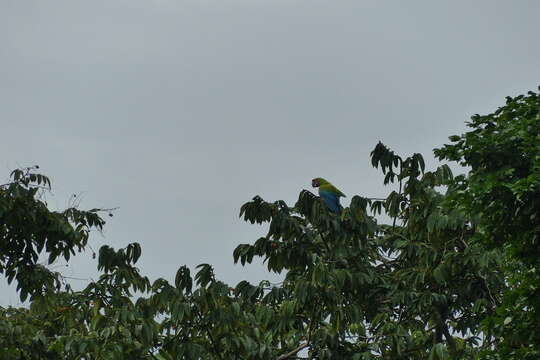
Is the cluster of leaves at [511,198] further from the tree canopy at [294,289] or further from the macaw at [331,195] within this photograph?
the macaw at [331,195]

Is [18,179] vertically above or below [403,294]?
above

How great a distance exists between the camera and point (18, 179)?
9016 millimetres

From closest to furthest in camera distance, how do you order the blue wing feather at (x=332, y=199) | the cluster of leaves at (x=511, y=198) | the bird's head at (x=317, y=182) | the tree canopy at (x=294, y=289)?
the cluster of leaves at (x=511, y=198), the tree canopy at (x=294, y=289), the blue wing feather at (x=332, y=199), the bird's head at (x=317, y=182)

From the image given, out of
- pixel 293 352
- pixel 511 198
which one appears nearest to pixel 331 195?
pixel 293 352

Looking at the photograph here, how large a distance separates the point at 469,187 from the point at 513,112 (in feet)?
2.04

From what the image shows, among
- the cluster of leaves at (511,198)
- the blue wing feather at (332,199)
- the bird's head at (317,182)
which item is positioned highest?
the bird's head at (317,182)

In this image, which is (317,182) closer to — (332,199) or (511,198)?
(332,199)

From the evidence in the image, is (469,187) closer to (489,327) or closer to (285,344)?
(489,327)

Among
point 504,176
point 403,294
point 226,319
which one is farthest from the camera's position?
point 403,294

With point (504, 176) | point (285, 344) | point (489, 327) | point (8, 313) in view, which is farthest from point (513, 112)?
point (8, 313)

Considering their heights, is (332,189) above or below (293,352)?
above

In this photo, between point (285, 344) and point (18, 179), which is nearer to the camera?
point (18, 179)

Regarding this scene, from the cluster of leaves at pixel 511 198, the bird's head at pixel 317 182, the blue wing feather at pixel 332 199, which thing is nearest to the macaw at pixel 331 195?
the blue wing feather at pixel 332 199

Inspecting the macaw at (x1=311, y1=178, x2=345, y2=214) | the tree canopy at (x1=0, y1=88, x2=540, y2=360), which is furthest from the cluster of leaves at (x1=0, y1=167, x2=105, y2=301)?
the macaw at (x1=311, y1=178, x2=345, y2=214)
